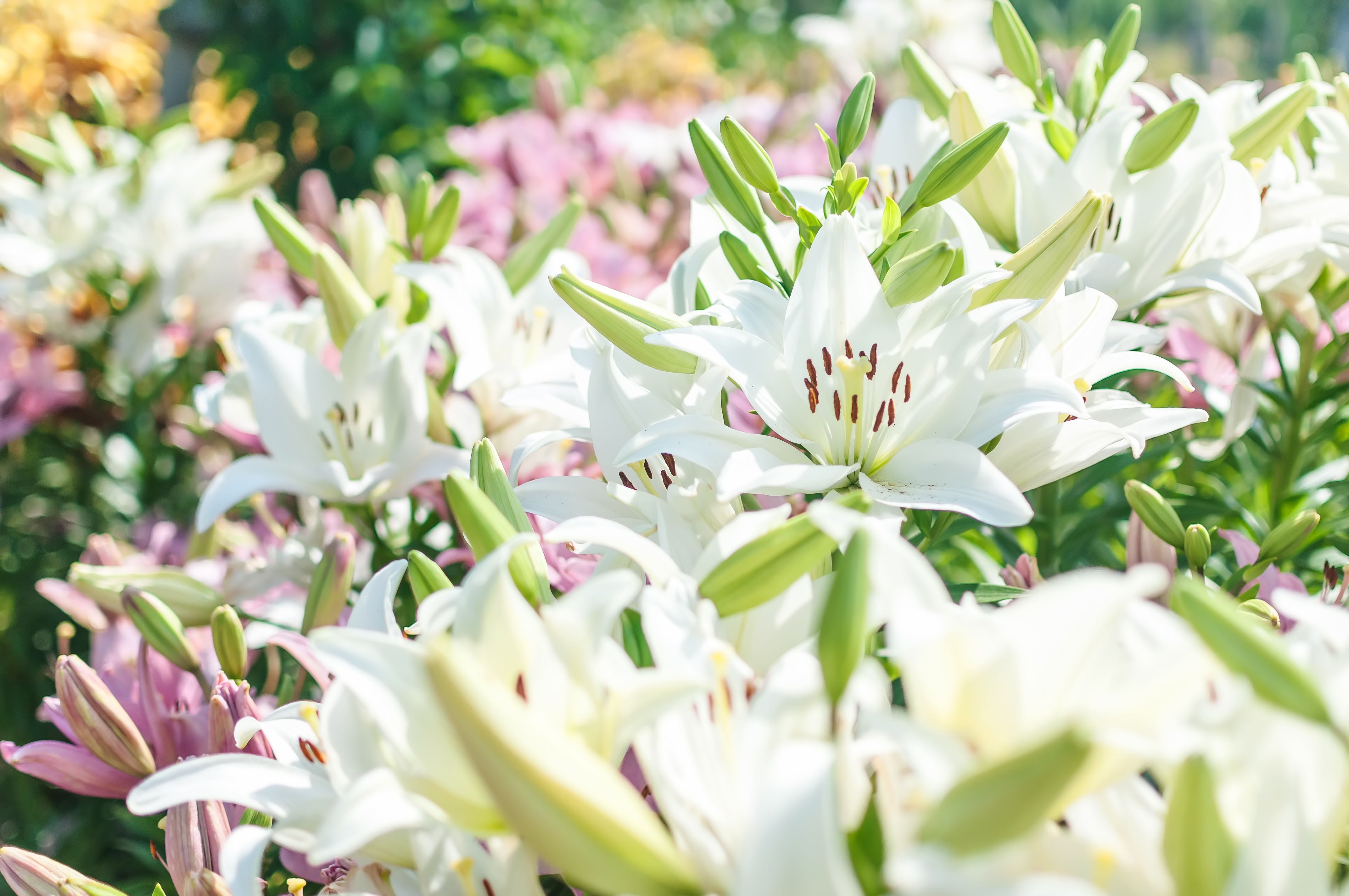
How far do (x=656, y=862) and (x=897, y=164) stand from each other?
2.33ft

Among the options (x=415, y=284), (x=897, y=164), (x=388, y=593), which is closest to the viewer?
(x=388, y=593)

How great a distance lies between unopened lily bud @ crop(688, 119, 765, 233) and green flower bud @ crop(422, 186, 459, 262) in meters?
0.41

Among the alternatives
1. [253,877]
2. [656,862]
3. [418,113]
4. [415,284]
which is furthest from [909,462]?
[418,113]

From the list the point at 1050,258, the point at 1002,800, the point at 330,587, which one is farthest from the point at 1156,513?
the point at 330,587

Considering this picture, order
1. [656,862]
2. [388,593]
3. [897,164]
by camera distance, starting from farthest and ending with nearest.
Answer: [897,164]
[388,593]
[656,862]

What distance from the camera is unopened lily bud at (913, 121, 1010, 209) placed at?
0.67 meters

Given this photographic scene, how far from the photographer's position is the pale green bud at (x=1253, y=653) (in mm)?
388

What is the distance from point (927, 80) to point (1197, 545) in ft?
1.63

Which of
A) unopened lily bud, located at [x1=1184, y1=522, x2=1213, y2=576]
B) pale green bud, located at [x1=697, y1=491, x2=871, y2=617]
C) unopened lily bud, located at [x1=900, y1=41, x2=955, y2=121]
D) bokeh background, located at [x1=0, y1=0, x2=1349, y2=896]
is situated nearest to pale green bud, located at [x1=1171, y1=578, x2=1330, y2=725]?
pale green bud, located at [x1=697, y1=491, x2=871, y2=617]

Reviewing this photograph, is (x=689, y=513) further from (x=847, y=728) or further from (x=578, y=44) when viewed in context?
(x=578, y=44)

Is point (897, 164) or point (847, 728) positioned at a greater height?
point (897, 164)

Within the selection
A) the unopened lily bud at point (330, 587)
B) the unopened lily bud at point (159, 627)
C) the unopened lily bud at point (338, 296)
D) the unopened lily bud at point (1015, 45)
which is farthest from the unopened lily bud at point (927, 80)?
the unopened lily bud at point (159, 627)

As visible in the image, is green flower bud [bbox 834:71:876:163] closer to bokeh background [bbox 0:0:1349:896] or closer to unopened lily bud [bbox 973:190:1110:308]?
unopened lily bud [bbox 973:190:1110:308]

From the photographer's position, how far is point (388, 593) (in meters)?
0.59
